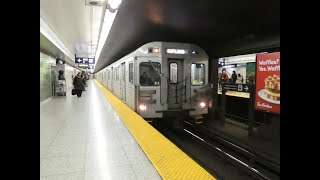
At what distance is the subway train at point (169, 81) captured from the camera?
7.40 m

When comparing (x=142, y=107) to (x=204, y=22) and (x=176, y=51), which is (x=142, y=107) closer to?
(x=176, y=51)

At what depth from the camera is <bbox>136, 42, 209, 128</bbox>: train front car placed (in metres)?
7.41

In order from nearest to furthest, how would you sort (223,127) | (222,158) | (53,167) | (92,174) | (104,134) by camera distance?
→ (92,174), (53,167), (104,134), (222,158), (223,127)

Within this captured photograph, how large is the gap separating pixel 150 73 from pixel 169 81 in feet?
2.00

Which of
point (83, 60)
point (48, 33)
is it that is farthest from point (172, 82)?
point (83, 60)

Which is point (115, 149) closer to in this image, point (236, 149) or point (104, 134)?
point (104, 134)

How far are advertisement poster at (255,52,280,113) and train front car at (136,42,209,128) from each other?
2.02 meters

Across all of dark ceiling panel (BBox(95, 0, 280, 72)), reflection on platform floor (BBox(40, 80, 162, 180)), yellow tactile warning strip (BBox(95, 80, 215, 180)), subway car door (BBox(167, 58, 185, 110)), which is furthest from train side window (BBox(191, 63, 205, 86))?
yellow tactile warning strip (BBox(95, 80, 215, 180))

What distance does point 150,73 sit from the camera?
7539mm

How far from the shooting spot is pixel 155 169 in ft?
10.6

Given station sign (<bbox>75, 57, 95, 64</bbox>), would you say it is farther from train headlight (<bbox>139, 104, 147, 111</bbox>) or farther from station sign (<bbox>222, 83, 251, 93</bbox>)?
station sign (<bbox>222, 83, 251, 93</bbox>)
